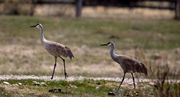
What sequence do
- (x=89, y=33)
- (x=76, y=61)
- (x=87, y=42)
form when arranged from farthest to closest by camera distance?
(x=89, y=33)
(x=87, y=42)
(x=76, y=61)

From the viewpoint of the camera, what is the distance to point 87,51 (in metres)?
27.0

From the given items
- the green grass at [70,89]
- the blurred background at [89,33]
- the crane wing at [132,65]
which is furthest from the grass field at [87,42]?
the crane wing at [132,65]

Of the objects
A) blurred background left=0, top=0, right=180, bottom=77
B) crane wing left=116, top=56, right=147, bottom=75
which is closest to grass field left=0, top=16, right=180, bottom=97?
blurred background left=0, top=0, right=180, bottom=77

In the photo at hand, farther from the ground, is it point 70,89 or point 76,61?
point 70,89

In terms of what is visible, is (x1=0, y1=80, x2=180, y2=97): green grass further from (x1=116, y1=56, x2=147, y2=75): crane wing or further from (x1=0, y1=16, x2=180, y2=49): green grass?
(x1=0, y1=16, x2=180, y2=49): green grass

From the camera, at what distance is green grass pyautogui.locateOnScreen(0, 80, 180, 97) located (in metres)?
15.6

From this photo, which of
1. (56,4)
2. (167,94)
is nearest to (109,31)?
(56,4)

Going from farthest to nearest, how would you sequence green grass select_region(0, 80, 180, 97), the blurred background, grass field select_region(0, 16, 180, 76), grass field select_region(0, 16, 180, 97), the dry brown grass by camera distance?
the blurred background < grass field select_region(0, 16, 180, 76) < the dry brown grass < grass field select_region(0, 16, 180, 97) < green grass select_region(0, 80, 180, 97)

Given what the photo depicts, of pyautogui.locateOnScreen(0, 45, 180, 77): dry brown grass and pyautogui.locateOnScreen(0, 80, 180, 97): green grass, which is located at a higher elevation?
pyautogui.locateOnScreen(0, 80, 180, 97): green grass

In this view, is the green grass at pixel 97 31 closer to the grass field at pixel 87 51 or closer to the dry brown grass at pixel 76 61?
the grass field at pixel 87 51

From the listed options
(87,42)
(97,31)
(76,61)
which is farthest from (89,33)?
(76,61)

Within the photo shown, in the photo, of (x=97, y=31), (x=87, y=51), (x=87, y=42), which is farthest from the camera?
(x=97, y=31)

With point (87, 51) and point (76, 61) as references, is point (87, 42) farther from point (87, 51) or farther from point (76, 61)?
point (76, 61)

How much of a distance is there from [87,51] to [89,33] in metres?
4.49
